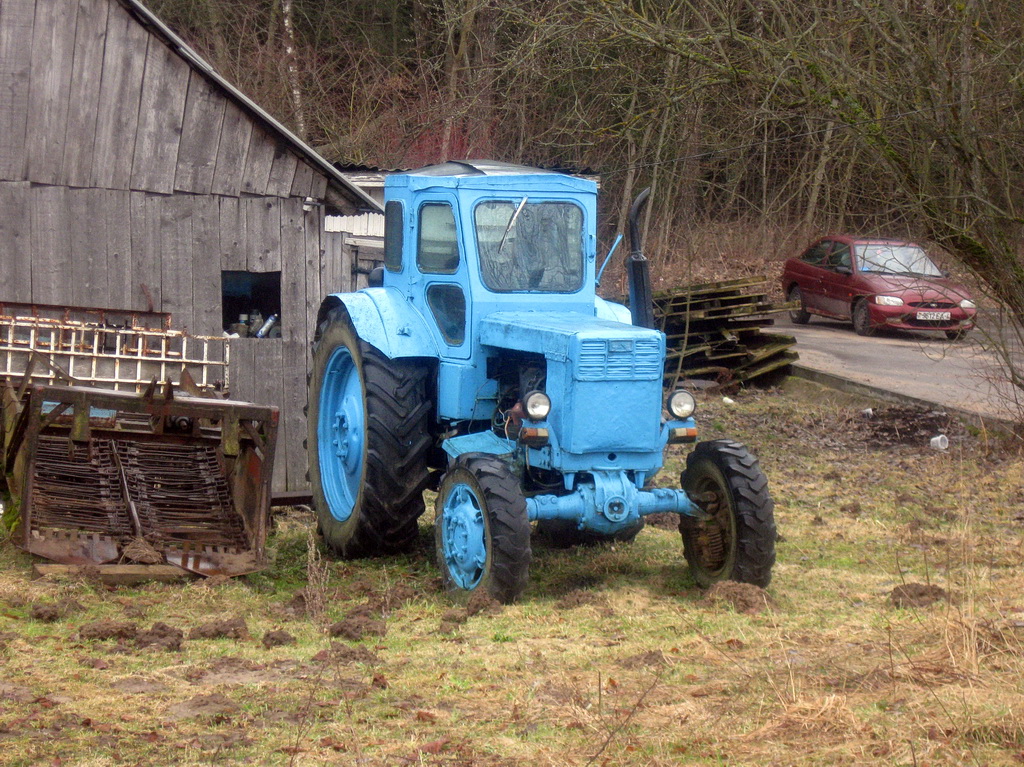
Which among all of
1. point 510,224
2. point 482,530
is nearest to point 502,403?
point 510,224

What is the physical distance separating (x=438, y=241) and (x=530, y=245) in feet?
1.83

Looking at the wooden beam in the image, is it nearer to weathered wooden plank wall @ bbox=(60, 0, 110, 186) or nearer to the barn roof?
the barn roof

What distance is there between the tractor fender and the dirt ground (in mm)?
1307

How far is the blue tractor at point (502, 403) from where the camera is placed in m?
6.29

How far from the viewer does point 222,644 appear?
561cm

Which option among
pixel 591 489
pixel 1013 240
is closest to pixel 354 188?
pixel 591 489

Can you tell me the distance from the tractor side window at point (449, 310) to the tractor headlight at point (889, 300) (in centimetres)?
1370

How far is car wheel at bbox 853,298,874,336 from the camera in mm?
19906

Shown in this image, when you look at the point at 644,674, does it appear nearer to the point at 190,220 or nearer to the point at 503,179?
the point at 503,179

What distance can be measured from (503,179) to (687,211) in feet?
68.7

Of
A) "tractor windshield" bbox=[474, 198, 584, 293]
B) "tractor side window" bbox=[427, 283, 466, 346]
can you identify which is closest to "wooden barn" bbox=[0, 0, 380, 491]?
"tractor side window" bbox=[427, 283, 466, 346]

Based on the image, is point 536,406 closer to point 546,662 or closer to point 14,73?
point 546,662

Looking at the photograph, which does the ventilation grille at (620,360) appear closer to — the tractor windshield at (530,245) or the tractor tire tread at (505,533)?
the tractor tire tread at (505,533)

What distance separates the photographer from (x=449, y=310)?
7.34m
